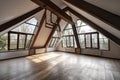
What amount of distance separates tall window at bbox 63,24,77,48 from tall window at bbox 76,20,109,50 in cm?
87

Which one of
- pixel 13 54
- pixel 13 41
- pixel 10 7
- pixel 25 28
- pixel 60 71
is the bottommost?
pixel 60 71

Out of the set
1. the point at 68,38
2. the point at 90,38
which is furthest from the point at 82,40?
the point at 68,38

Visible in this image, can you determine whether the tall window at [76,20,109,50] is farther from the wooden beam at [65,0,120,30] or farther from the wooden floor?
the wooden beam at [65,0,120,30]

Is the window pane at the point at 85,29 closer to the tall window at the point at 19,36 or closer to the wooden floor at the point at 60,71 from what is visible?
the wooden floor at the point at 60,71

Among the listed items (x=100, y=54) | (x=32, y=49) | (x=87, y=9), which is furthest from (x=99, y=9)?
(x=32, y=49)

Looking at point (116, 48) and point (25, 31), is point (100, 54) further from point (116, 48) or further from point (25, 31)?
point (25, 31)

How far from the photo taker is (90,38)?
310 inches

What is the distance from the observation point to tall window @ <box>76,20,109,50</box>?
7162 millimetres

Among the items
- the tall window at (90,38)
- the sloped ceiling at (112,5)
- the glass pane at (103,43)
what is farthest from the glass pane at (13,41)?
the glass pane at (103,43)

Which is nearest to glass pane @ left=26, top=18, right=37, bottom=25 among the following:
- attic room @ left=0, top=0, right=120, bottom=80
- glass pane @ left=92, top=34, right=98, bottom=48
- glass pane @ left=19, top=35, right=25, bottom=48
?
attic room @ left=0, top=0, right=120, bottom=80

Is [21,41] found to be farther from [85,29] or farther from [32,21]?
[85,29]

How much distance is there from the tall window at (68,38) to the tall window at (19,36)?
3.42 metres

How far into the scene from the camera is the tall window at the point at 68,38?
362 inches

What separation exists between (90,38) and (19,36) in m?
5.56
